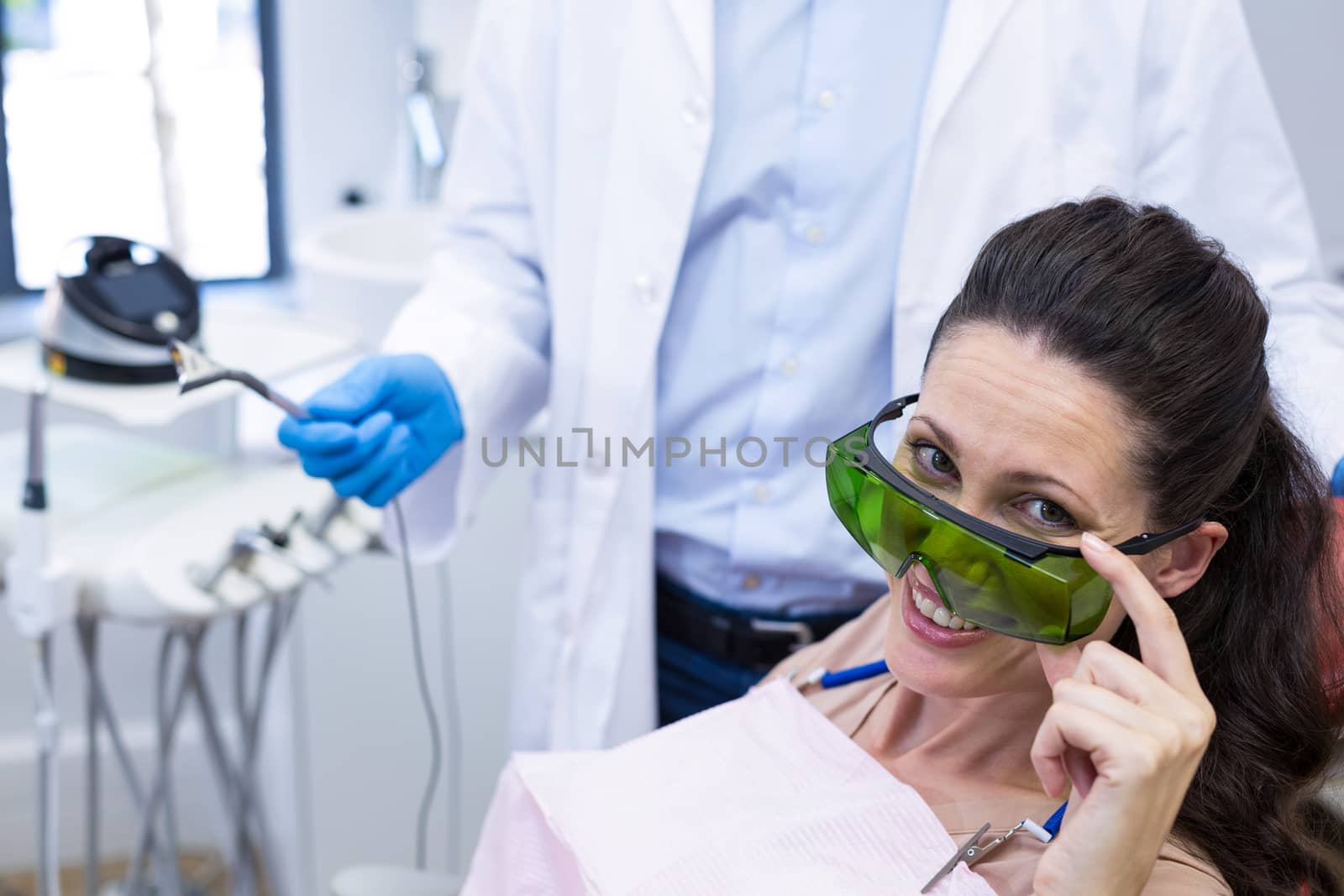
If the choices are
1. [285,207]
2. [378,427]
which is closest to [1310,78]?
[285,207]

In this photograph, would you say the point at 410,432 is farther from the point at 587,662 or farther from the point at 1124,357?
the point at 1124,357

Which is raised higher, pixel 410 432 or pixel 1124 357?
pixel 1124 357

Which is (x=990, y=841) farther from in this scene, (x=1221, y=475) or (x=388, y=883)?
(x=388, y=883)

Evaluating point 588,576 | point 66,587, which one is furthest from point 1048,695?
point 66,587

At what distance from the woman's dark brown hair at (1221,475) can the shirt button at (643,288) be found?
14.8 inches

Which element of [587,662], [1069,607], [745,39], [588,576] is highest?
[745,39]

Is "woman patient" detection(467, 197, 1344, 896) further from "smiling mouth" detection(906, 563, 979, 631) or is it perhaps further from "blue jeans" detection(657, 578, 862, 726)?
"blue jeans" detection(657, 578, 862, 726)

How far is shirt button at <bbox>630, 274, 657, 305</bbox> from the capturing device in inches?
54.5

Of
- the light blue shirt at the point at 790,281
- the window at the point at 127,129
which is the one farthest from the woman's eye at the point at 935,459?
the window at the point at 127,129

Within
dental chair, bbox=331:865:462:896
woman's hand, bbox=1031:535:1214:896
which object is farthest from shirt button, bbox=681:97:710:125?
dental chair, bbox=331:865:462:896

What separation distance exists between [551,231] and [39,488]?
644 mm

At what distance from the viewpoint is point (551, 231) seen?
4.87ft

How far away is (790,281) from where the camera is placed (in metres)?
1.36

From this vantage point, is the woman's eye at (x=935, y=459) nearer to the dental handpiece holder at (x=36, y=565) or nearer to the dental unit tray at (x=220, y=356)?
the dental unit tray at (x=220, y=356)
